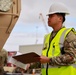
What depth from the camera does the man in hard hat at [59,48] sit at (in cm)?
442

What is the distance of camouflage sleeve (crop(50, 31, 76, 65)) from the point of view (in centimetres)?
441

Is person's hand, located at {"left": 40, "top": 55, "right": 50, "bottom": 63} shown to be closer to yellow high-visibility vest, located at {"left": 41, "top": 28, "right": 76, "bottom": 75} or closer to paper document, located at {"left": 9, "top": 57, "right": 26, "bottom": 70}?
yellow high-visibility vest, located at {"left": 41, "top": 28, "right": 76, "bottom": 75}

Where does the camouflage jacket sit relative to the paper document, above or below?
above

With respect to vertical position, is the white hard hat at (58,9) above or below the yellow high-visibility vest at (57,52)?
above

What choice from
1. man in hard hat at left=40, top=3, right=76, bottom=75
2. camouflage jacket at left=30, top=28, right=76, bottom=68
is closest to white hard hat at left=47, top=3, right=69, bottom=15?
man in hard hat at left=40, top=3, right=76, bottom=75

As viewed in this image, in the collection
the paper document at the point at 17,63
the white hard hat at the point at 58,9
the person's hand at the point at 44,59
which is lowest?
the paper document at the point at 17,63

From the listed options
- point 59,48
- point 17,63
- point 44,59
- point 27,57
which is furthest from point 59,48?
point 17,63

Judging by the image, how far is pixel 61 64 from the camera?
→ 4.46 meters

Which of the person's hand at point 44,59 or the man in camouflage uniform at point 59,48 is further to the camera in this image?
the man in camouflage uniform at point 59,48

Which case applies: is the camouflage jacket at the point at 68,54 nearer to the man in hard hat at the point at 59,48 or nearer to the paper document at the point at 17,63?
the man in hard hat at the point at 59,48

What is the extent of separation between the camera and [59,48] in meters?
4.51

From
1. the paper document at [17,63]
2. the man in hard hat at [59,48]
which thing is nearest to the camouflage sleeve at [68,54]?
the man in hard hat at [59,48]

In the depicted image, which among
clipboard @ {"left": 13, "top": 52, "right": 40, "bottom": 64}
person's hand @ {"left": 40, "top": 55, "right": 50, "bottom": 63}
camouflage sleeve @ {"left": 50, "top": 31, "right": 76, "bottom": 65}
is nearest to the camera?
clipboard @ {"left": 13, "top": 52, "right": 40, "bottom": 64}

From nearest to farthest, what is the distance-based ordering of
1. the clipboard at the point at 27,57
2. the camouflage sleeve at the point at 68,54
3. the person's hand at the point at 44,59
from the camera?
the clipboard at the point at 27,57 → the person's hand at the point at 44,59 → the camouflage sleeve at the point at 68,54
